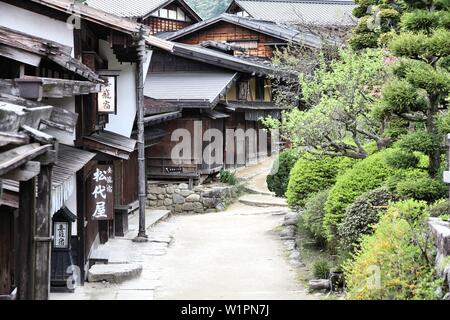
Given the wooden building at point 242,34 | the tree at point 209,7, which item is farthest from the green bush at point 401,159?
the tree at point 209,7

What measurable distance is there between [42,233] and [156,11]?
1658 inches

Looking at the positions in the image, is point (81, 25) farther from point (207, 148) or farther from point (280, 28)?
point (280, 28)

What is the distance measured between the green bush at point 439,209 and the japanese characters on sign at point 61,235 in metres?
7.05

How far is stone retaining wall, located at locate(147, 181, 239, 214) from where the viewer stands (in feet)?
88.6

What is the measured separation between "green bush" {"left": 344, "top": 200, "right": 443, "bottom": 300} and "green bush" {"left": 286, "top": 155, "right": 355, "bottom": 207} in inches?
340

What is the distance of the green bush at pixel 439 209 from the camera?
11.1m

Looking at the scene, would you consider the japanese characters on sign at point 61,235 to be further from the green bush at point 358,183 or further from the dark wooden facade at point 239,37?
the dark wooden facade at point 239,37

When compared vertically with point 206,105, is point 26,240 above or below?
below

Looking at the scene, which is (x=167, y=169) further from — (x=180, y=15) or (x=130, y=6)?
(x=180, y=15)

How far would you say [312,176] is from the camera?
19359 millimetres

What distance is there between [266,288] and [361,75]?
669cm

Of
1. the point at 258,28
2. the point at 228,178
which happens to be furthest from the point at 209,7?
the point at 228,178

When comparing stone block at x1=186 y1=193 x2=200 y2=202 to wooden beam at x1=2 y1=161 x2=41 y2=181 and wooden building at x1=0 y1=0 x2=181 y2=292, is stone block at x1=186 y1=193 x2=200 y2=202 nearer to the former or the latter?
wooden building at x1=0 y1=0 x2=181 y2=292
